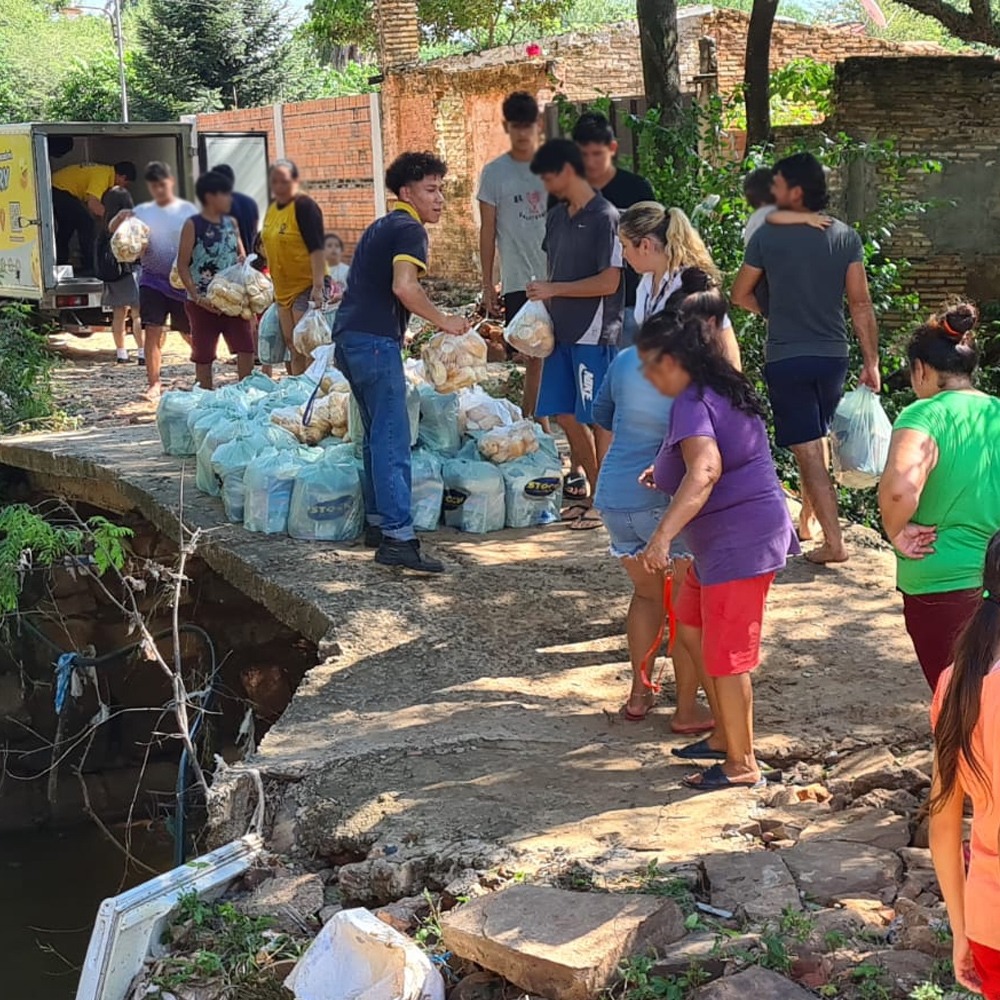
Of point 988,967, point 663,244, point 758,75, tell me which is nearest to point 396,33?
point 758,75

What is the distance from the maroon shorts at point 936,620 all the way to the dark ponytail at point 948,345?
62 cm

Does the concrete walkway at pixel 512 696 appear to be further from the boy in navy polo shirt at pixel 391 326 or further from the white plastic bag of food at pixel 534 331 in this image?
the white plastic bag of food at pixel 534 331

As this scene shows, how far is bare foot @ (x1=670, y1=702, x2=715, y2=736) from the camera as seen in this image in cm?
468

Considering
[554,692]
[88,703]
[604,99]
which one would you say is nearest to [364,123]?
[604,99]

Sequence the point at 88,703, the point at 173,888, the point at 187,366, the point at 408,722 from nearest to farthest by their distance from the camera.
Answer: the point at 173,888
the point at 408,722
the point at 88,703
the point at 187,366

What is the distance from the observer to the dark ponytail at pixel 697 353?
4.02m

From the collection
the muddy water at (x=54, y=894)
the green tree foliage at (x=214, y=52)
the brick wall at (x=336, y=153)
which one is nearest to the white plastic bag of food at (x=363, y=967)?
the muddy water at (x=54, y=894)

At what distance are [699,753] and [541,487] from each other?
2.64m

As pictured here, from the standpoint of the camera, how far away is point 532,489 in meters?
6.87

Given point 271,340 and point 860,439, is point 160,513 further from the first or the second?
point 860,439

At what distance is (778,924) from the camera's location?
3273 millimetres

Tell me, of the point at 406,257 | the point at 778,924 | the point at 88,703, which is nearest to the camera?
the point at 778,924

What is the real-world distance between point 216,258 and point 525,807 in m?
5.65

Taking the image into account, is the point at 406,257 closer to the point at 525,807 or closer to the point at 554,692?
the point at 554,692
